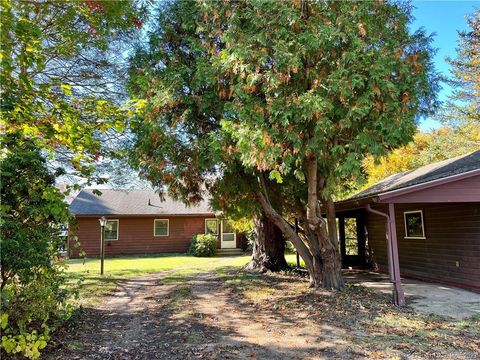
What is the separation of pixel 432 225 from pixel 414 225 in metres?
0.97

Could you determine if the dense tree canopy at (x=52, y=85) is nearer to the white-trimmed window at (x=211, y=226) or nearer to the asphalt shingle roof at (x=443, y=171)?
the asphalt shingle roof at (x=443, y=171)

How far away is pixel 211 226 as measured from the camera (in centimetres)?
2361

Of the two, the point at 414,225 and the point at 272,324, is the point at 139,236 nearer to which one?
the point at 414,225

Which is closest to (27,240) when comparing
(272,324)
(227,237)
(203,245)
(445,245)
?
(272,324)

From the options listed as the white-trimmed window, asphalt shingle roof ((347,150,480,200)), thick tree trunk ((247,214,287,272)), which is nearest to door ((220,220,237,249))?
the white-trimmed window

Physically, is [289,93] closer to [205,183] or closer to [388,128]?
[388,128]

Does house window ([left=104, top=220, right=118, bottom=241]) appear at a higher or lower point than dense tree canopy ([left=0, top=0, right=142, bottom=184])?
lower

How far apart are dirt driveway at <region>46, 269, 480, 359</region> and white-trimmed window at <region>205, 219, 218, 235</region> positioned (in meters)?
14.1

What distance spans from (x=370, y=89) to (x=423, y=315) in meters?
4.15

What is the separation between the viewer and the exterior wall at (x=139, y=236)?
72.8 feet

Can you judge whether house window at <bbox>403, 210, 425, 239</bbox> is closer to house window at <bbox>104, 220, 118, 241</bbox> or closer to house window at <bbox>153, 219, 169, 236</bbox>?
house window at <bbox>153, 219, 169, 236</bbox>

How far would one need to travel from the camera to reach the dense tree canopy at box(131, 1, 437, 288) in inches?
252

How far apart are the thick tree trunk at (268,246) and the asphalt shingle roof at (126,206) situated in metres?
9.06

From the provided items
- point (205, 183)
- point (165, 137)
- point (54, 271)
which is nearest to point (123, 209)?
point (205, 183)
